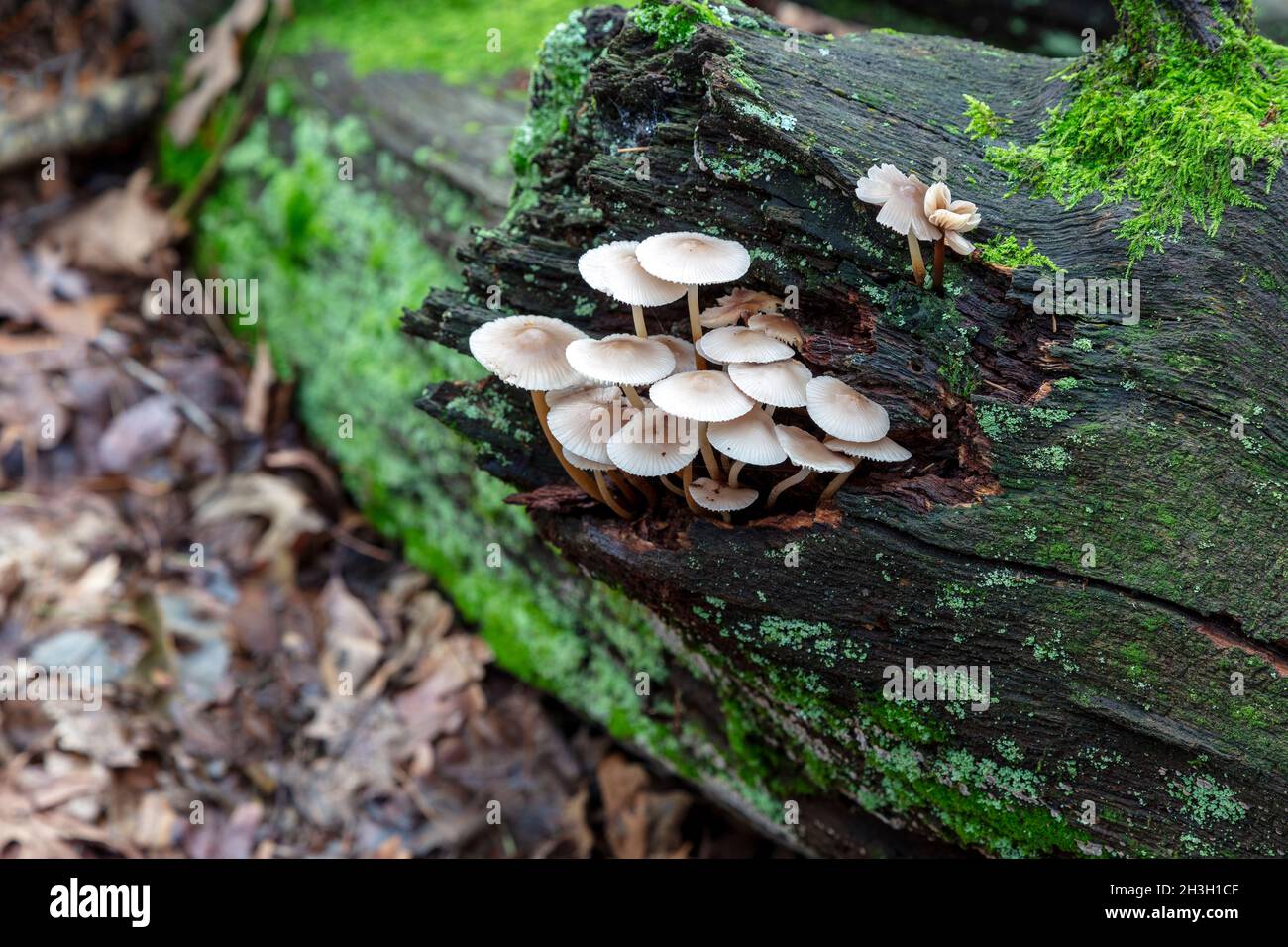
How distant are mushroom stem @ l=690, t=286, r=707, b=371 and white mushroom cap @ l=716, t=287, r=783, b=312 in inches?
4.7

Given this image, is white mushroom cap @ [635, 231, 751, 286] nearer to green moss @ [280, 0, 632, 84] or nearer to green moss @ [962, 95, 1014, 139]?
green moss @ [962, 95, 1014, 139]

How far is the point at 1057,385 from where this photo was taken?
2588 mm

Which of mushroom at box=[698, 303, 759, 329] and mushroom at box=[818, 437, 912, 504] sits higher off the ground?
mushroom at box=[698, 303, 759, 329]

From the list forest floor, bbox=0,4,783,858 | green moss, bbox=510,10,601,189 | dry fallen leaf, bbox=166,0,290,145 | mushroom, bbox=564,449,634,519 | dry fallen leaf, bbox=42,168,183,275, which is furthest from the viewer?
dry fallen leaf, bbox=42,168,183,275

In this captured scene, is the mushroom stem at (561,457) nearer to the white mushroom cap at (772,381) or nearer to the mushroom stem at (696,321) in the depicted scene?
the mushroom stem at (696,321)

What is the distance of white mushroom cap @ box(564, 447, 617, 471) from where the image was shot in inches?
108

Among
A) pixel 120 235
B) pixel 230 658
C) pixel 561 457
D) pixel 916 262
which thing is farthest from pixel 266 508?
pixel 916 262

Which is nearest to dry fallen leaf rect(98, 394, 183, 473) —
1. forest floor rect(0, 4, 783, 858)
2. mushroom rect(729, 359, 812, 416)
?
forest floor rect(0, 4, 783, 858)

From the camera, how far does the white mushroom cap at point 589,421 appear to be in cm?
268

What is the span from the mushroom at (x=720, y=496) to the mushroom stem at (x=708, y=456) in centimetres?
4

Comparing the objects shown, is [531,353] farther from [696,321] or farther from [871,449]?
[871,449]

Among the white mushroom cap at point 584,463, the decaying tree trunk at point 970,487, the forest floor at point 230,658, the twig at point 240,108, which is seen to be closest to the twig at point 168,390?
the forest floor at point 230,658

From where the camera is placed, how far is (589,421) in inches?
108
